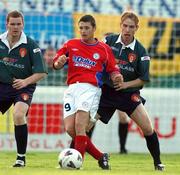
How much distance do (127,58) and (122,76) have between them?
0.78 ft

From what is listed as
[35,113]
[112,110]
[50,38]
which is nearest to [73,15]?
[50,38]

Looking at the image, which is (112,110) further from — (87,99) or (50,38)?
(50,38)

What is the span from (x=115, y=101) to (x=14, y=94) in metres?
1.31

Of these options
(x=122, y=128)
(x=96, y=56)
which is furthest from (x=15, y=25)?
(x=122, y=128)

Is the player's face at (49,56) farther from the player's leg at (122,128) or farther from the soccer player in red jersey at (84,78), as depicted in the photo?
the soccer player in red jersey at (84,78)

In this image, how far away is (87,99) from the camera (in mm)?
9414

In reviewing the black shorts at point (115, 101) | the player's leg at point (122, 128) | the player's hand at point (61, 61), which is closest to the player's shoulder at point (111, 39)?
the black shorts at point (115, 101)

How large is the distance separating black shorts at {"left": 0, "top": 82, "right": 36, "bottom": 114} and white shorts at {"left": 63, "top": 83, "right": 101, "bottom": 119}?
547mm

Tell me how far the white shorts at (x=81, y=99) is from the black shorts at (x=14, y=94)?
1.79ft

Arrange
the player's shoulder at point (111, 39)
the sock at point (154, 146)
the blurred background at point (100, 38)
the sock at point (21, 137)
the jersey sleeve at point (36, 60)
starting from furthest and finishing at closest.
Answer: the blurred background at point (100, 38)
the player's shoulder at point (111, 39)
the sock at point (154, 146)
the jersey sleeve at point (36, 60)
the sock at point (21, 137)

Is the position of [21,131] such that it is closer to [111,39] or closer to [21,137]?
[21,137]

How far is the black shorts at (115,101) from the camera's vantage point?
10148 millimetres

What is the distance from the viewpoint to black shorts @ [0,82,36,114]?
979cm

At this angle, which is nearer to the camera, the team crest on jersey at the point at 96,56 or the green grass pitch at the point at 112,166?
the green grass pitch at the point at 112,166
